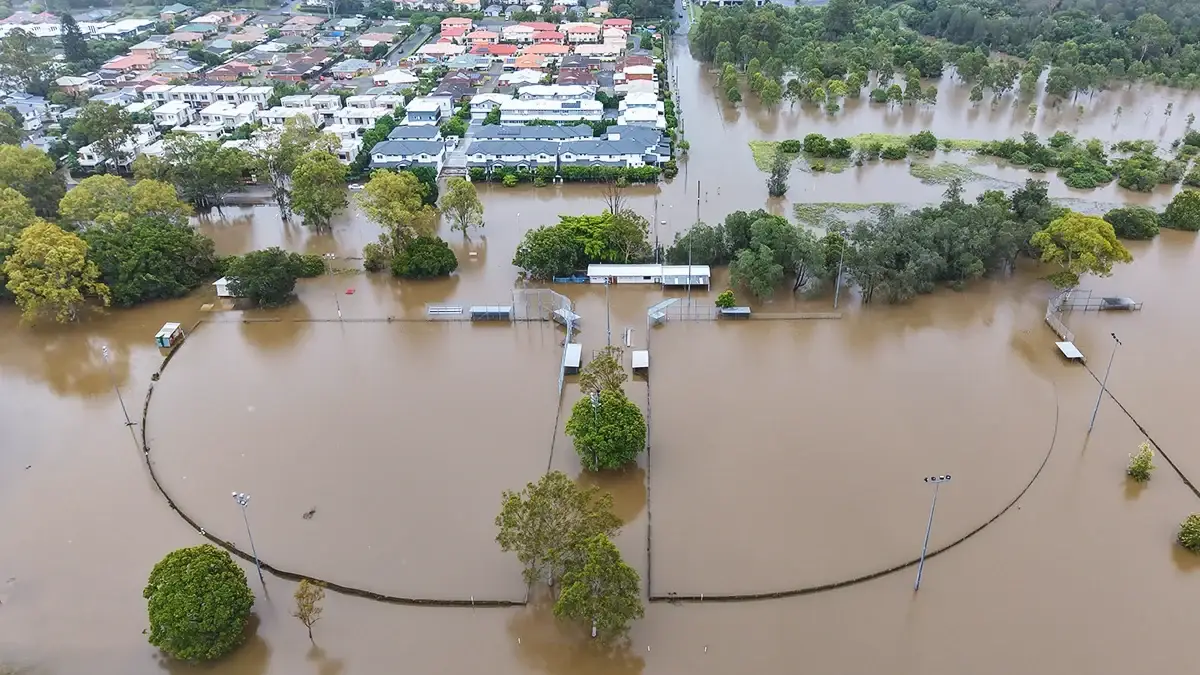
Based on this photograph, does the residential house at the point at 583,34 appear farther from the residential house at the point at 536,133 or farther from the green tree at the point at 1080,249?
the green tree at the point at 1080,249

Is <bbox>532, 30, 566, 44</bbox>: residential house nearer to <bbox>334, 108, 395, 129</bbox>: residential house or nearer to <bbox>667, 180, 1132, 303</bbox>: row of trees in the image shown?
<bbox>334, 108, 395, 129</bbox>: residential house

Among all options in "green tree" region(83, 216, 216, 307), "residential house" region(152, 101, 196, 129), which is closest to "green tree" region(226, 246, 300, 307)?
"green tree" region(83, 216, 216, 307)

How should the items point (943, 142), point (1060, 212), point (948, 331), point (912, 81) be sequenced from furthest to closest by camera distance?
point (912, 81)
point (943, 142)
point (1060, 212)
point (948, 331)

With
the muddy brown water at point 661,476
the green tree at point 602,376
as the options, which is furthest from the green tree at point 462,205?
the green tree at point 602,376

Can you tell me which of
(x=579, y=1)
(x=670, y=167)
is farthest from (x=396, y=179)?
(x=579, y=1)

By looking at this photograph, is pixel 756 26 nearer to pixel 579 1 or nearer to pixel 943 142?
pixel 943 142

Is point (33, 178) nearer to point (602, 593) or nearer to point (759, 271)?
point (759, 271)
